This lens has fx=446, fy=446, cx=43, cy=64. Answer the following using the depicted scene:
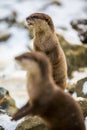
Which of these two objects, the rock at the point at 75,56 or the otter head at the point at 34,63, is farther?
the rock at the point at 75,56

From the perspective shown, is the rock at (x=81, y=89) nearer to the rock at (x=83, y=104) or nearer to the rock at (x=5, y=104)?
the rock at (x=83, y=104)

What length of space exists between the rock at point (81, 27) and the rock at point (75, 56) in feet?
1.64

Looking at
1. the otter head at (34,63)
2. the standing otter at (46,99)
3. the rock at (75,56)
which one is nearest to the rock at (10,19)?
the rock at (75,56)

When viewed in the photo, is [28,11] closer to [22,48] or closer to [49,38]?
[22,48]

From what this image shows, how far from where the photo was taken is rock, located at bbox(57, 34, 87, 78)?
11.3 meters

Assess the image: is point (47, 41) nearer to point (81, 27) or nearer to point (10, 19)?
point (81, 27)

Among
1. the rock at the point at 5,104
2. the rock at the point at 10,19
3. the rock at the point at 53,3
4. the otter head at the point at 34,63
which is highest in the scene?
the rock at the point at 53,3

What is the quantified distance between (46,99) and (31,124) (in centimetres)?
189

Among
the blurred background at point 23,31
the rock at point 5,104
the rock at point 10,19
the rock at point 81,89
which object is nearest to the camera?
the rock at point 5,104

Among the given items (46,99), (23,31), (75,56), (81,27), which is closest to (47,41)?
(46,99)

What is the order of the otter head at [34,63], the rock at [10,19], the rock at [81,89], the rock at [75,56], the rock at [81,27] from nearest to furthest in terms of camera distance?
the otter head at [34,63], the rock at [81,89], the rock at [75,56], the rock at [81,27], the rock at [10,19]

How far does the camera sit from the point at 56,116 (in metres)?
4.18

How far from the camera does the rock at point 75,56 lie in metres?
11.3

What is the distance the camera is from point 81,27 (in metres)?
12.8
